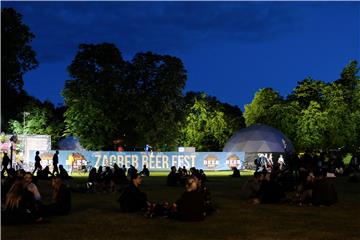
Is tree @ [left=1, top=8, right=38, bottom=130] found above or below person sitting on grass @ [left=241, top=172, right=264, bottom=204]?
above

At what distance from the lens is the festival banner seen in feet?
155

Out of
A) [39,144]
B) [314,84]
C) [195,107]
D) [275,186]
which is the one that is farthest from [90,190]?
[314,84]

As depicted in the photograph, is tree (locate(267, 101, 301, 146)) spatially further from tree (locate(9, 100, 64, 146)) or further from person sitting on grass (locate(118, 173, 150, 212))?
person sitting on grass (locate(118, 173, 150, 212))

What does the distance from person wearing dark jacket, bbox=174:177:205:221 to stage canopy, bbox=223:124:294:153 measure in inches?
1936

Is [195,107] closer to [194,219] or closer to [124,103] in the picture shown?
[124,103]

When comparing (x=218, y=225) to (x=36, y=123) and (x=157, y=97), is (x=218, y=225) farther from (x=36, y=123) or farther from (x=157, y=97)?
(x=36, y=123)

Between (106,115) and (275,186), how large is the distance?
3892cm

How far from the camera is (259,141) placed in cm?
6494

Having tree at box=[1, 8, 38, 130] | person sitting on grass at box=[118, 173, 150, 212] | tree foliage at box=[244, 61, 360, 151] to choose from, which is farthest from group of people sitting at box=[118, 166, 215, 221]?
tree foliage at box=[244, 61, 360, 151]

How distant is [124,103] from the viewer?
57.4m

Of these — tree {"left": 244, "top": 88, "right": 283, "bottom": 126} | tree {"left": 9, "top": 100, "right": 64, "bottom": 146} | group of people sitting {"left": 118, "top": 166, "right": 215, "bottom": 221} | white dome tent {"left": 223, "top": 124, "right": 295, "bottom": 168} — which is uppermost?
tree {"left": 244, "top": 88, "right": 283, "bottom": 126}

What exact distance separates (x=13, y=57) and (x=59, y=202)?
1623 inches

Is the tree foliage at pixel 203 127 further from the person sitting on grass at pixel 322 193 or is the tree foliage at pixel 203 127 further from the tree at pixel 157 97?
the person sitting on grass at pixel 322 193

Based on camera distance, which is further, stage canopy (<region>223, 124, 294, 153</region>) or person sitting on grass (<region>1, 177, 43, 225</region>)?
stage canopy (<region>223, 124, 294, 153</region>)
